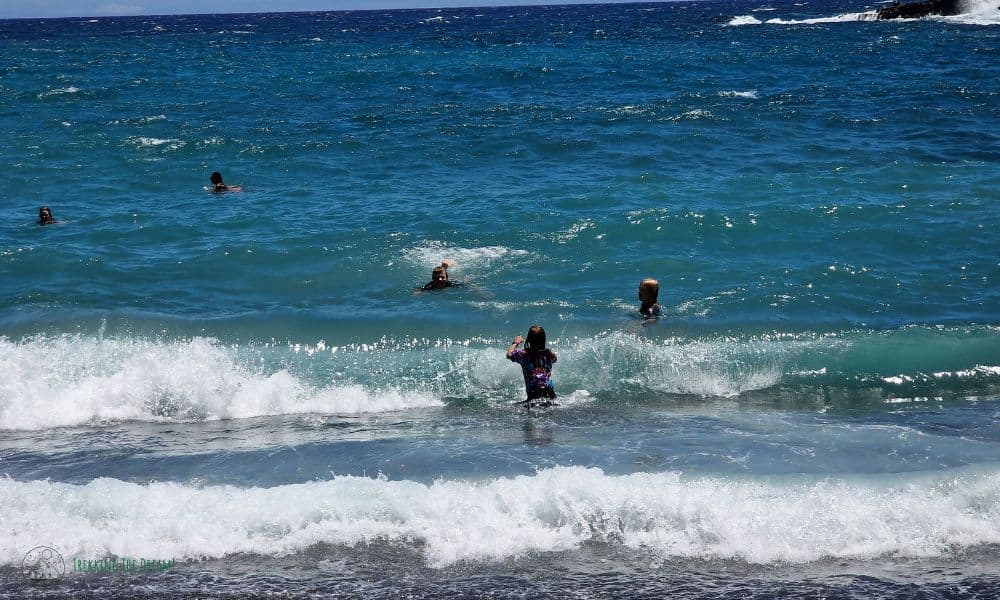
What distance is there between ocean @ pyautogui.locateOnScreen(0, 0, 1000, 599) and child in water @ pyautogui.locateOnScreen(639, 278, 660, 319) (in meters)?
0.18

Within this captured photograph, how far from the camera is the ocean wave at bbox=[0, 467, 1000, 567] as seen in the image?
6.42 m

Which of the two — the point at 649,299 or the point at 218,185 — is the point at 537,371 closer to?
the point at 649,299

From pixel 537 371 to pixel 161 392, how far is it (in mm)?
4483

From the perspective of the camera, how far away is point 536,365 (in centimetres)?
973

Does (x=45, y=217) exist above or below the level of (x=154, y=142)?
below

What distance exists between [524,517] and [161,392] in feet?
18.0

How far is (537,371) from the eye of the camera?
9750 mm

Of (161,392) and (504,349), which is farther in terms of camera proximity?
(504,349)

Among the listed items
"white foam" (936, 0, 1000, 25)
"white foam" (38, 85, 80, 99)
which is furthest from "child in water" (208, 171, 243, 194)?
"white foam" (936, 0, 1000, 25)

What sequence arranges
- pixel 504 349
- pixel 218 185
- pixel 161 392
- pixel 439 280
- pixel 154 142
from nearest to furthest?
pixel 161 392 → pixel 504 349 → pixel 439 280 → pixel 218 185 → pixel 154 142

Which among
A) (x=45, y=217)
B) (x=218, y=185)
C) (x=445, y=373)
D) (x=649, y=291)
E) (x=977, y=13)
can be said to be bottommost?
(x=445, y=373)

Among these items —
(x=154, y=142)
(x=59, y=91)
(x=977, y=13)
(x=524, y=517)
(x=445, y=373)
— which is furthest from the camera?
(x=977, y=13)

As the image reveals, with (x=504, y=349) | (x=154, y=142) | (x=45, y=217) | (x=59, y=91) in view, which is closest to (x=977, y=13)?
(x=154, y=142)

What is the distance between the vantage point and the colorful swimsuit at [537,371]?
9.67 meters
